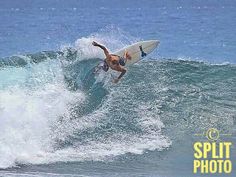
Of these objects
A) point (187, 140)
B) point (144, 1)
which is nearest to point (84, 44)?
point (187, 140)

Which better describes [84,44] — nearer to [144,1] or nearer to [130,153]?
[130,153]

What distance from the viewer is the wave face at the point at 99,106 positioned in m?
13.0

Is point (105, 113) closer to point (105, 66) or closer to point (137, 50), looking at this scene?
point (105, 66)

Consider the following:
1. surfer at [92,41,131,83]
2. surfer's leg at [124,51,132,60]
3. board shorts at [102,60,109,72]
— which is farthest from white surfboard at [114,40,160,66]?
board shorts at [102,60,109,72]

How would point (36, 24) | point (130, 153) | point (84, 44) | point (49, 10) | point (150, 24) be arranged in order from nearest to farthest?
1. point (130, 153)
2. point (84, 44)
3. point (150, 24)
4. point (36, 24)
5. point (49, 10)

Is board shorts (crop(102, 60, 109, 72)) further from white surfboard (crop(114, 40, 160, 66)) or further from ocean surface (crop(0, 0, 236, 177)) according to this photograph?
white surfboard (crop(114, 40, 160, 66))

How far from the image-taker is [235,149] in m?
13.1

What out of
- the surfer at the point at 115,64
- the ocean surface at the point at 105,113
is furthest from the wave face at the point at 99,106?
the surfer at the point at 115,64

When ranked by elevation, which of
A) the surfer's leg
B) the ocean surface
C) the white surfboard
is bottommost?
the ocean surface

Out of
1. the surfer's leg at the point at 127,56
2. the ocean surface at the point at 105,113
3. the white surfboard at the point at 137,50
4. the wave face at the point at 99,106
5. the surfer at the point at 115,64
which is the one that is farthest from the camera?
the white surfboard at the point at 137,50

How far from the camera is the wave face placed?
1301cm

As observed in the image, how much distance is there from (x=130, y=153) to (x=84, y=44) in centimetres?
634

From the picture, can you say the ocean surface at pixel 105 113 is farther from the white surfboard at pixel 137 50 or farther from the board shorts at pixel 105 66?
the white surfboard at pixel 137 50

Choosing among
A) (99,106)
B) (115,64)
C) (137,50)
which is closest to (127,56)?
(137,50)
